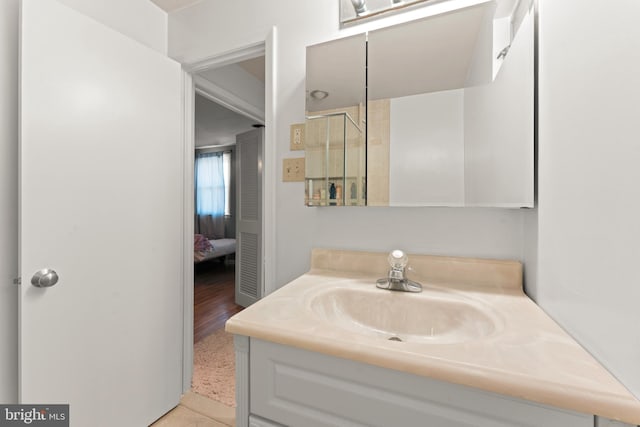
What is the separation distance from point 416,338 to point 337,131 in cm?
82

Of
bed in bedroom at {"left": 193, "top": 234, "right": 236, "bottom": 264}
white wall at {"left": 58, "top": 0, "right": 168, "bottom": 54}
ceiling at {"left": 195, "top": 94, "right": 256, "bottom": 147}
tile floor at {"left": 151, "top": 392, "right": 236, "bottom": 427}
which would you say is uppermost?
ceiling at {"left": 195, "top": 94, "right": 256, "bottom": 147}

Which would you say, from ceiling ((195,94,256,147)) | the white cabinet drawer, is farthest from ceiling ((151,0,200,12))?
the white cabinet drawer

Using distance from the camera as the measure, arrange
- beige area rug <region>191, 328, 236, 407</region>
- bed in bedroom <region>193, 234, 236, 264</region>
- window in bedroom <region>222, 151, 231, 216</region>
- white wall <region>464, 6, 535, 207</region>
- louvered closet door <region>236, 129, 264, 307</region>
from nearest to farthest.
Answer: white wall <region>464, 6, 535, 207</region>
beige area rug <region>191, 328, 236, 407</region>
louvered closet door <region>236, 129, 264, 307</region>
bed in bedroom <region>193, 234, 236, 264</region>
window in bedroom <region>222, 151, 231, 216</region>

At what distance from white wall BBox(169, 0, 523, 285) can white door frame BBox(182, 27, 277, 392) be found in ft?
0.09

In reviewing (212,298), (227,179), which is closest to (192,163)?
(212,298)

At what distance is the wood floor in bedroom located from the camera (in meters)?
2.41

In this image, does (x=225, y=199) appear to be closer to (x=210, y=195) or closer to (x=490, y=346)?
(x=210, y=195)

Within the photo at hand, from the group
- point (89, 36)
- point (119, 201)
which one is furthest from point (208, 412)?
point (89, 36)

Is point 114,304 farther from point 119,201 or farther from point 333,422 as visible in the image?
point 333,422

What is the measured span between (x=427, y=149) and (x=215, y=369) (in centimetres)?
184

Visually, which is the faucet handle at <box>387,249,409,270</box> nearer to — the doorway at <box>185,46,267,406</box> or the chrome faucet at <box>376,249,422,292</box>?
the chrome faucet at <box>376,249,422,292</box>

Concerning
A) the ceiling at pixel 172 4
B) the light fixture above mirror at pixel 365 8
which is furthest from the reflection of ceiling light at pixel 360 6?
the ceiling at pixel 172 4

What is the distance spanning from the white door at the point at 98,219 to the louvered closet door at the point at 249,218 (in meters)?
1.19

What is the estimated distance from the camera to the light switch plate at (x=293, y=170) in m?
1.20
